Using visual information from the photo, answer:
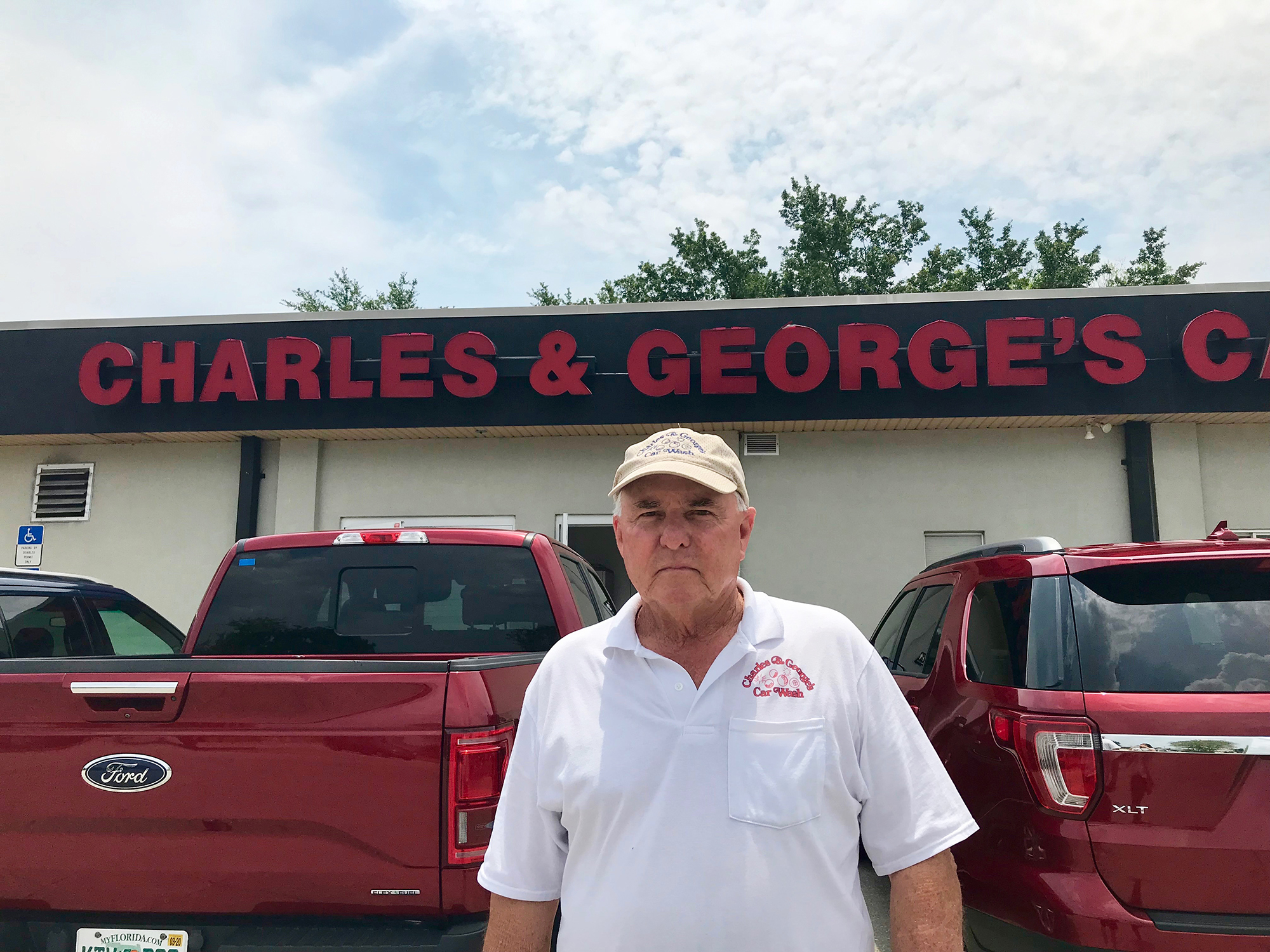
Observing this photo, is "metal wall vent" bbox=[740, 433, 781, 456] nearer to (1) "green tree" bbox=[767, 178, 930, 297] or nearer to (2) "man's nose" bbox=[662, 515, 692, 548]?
→ (2) "man's nose" bbox=[662, 515, 692, 548]

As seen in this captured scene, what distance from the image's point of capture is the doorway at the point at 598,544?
11.7 metres

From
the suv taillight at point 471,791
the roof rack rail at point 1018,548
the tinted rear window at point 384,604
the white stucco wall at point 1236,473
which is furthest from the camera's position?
the white stucco wall at point 1236,473

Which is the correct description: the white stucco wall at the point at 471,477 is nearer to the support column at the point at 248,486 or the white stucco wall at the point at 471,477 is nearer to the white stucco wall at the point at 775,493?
the white stucco wall at the point at 775,493

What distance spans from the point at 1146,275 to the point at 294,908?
142 ft

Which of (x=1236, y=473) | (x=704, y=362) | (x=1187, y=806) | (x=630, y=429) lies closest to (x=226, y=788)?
(x=1187, y=806)

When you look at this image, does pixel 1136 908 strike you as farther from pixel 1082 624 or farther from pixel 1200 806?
pixel 1082 624

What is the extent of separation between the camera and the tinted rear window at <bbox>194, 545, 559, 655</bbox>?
13.0ft

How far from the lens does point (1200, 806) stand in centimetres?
274

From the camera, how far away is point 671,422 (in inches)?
425

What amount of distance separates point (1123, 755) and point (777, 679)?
171 cm

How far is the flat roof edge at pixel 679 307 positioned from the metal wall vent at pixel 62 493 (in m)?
1.98

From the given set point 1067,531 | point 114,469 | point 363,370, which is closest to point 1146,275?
point 1067,531

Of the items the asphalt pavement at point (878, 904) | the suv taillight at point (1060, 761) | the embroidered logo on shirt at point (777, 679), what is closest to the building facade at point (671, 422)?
the asphalt pavement at point (878, 904)

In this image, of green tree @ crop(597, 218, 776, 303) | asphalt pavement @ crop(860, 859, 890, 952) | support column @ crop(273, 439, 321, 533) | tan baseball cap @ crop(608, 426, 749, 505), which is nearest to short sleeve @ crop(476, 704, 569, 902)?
tan baseball cap @ crop(608, 426, 749, 505)
